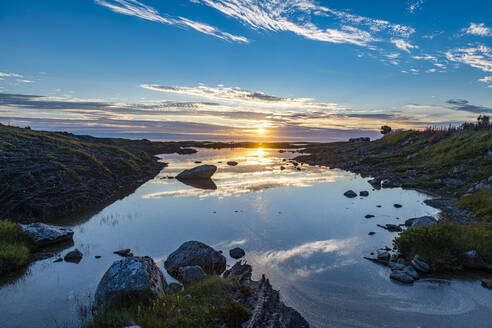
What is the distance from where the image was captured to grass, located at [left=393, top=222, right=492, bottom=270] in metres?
14.9

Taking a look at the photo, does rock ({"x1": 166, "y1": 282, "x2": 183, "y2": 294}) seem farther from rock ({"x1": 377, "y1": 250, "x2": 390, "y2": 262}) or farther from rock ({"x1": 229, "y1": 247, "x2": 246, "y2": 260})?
rock ({"x1": 377, "y1": 250, "x2": 390, "y2": 262})

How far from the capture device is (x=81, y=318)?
1080cm

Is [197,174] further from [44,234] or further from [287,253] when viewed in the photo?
[287,253]

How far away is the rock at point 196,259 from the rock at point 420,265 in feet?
35.0

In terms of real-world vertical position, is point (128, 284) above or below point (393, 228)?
above

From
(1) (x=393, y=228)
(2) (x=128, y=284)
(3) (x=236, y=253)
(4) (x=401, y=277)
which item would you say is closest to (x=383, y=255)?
(4) (x=401, y=277)

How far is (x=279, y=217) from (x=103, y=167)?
29.8 m

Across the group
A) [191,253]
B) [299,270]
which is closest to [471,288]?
[299,270]

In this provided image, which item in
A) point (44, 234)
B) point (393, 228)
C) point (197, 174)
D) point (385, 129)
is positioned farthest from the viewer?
point (385, 129)

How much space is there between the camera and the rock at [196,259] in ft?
50.2

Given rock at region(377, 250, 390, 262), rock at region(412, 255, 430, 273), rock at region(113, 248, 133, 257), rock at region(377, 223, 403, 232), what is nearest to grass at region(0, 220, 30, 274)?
rock at region(113, 248, 133, 257)

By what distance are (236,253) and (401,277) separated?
9.36 meters

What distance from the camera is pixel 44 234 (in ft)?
59.8

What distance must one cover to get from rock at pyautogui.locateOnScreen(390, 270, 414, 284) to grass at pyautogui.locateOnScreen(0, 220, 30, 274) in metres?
20.5
